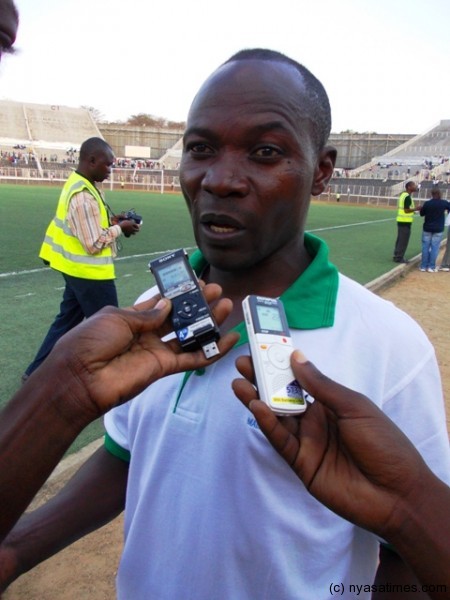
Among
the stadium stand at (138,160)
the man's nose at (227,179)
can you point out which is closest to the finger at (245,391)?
the man's nose at (227,179)

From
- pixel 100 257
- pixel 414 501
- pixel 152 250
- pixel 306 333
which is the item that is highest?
pixel 306 333

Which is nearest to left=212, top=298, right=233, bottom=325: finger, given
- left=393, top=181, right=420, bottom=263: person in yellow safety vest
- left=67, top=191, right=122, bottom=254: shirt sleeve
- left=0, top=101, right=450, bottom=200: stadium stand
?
left=67, top=191, right=122, bottom=254: shirt sleeve

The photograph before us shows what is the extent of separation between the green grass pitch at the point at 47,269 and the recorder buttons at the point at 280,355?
3124mm

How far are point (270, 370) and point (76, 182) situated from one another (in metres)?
4.08

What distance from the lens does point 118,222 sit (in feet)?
18.3

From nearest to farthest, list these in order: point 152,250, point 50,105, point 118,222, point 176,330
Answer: point 176,330 < point 118,222 < point 152,250 < point 50,105

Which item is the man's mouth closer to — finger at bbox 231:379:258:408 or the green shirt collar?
the green shirt collar

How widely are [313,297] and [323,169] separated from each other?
1.81ft

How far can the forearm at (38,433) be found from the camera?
1140mm

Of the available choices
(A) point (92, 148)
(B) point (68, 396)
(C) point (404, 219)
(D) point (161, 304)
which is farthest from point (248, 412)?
(C) point (404, 219)

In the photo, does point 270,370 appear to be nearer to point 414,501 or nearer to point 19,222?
point 414,501

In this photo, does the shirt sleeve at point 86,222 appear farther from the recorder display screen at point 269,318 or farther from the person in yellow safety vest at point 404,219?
the person in yellow safety vest at point 404,219

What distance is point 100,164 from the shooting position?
4926mm

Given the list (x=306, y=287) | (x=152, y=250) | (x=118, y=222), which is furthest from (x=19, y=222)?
(x=306, y=287)
